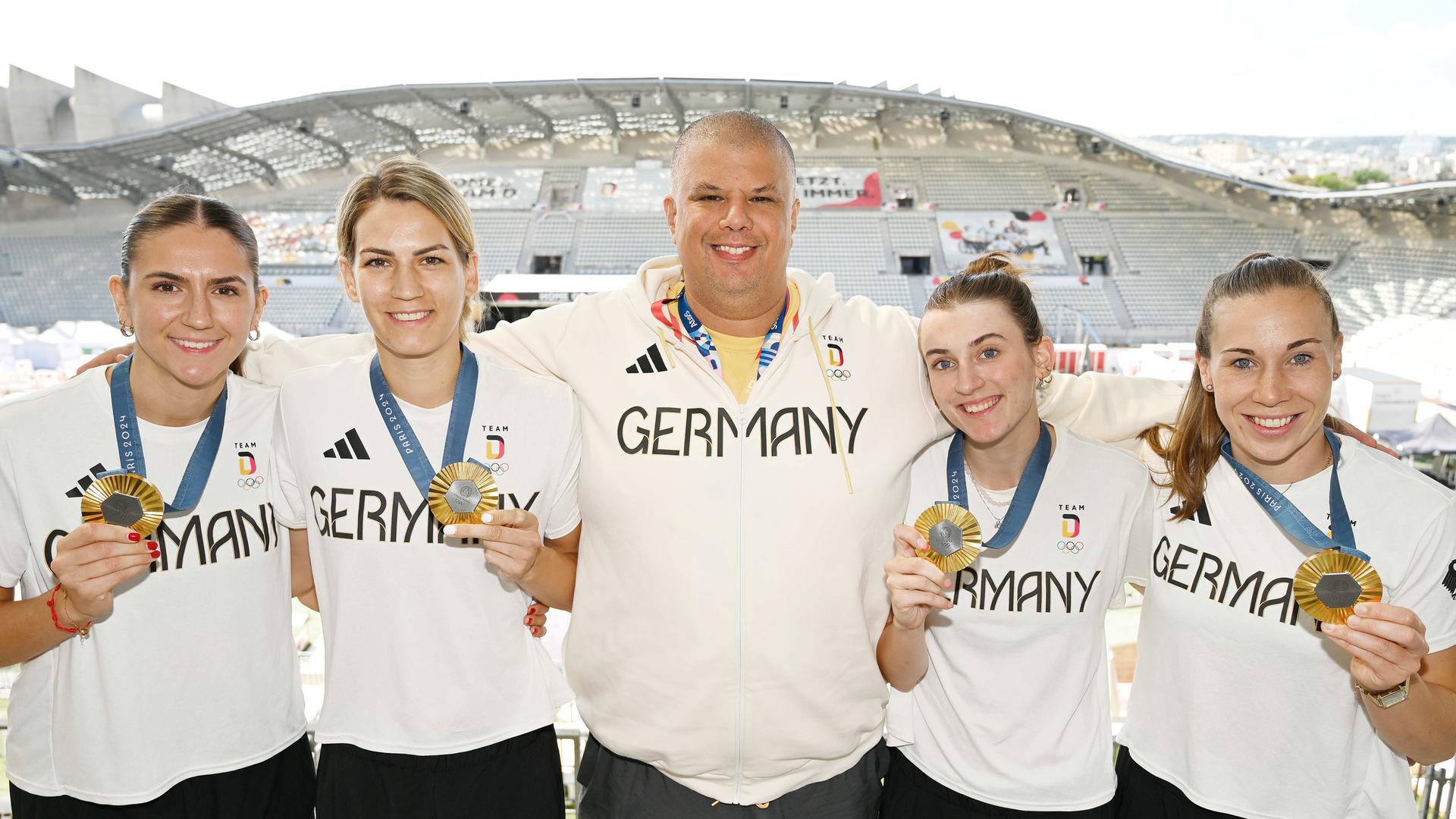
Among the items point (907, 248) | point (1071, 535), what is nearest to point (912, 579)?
point (1071, 535)

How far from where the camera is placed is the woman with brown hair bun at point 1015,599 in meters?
2.18

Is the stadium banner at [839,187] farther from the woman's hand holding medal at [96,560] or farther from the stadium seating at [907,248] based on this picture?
the woman's hand holding medal at [96,560]

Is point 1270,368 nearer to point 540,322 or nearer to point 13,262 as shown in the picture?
point 540,322

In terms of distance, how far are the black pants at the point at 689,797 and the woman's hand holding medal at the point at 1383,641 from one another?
1.19 metres

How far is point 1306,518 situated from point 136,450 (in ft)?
9.54

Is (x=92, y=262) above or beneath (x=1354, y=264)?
beneath

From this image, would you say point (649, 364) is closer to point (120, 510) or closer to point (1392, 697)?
point (120, 510)

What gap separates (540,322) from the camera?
2.44 m

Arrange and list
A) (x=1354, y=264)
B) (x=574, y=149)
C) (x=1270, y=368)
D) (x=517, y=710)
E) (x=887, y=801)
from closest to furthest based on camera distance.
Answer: (x=1270, y=368)
(x=517, y=710)
(x=887, y=801)
(x=1354, y=264)
(x=574, y=149)

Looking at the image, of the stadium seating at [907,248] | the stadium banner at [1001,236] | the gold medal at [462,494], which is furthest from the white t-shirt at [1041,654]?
the stadium banner at [1001,236]

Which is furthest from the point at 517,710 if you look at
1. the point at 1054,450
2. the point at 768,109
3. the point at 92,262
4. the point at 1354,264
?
the point at 92,262

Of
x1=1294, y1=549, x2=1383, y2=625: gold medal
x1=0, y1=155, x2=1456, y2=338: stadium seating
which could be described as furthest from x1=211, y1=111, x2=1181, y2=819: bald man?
x1=0, y1=155, x2=1456, y2=338: stadium seating

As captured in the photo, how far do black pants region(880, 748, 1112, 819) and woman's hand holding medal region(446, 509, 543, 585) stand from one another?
1.21 meters

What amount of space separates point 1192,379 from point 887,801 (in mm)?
1472
